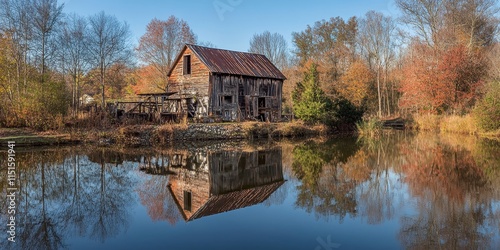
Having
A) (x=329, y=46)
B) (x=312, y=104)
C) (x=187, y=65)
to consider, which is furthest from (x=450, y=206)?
(x=329, y=46)

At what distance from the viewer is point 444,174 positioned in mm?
11555

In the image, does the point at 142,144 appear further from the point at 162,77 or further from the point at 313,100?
the point at 162,77

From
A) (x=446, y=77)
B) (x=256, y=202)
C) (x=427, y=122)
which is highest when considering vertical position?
(x=446, y=77)

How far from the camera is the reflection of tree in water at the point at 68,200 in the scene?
6.80 m

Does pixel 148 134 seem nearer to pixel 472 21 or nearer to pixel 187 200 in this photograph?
pixel 187 200

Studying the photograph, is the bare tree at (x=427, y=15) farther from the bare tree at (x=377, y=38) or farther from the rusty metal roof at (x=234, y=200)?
the rusty metal roof at (x=234, y=200)

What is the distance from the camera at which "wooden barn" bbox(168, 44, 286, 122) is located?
28.4 metres

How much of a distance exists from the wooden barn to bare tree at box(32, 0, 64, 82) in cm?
964

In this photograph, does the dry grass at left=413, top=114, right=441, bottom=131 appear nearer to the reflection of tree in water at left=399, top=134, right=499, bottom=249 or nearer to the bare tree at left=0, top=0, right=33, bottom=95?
the reflection of tree in water at left=399, top=134, right=499, bottom=249

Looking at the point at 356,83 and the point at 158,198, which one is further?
the point at 356,83

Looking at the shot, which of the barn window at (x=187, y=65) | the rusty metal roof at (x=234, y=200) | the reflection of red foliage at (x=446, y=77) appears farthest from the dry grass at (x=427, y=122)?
the rusty metal roof at (x=234, y=200)

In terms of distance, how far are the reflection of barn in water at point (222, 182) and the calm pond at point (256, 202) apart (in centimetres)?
4

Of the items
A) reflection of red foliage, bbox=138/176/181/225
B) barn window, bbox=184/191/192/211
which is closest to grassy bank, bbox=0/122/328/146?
reflection of red foliage, bbox=138/176/181/225

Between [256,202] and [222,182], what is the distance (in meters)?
2.34
